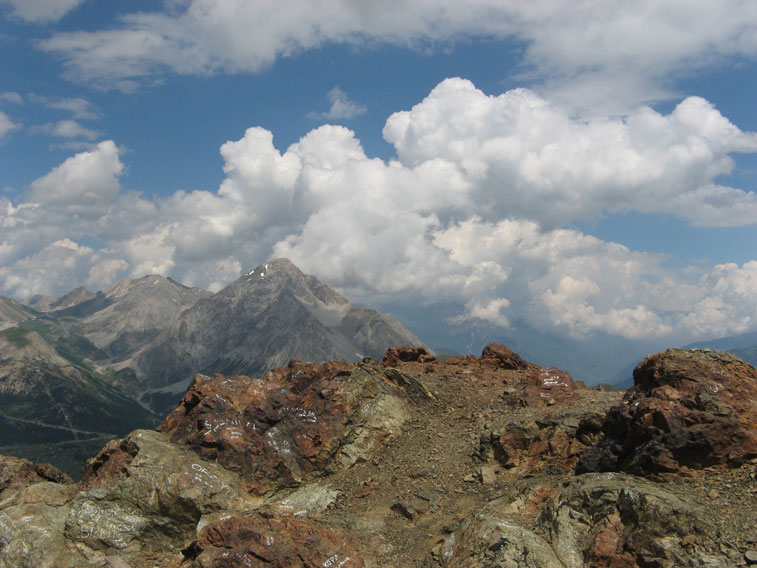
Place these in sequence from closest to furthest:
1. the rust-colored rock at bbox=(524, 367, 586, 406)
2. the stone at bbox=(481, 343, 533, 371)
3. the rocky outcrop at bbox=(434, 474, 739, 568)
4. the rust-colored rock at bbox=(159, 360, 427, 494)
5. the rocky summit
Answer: the rocky outcrop at bbox=(434, 474, 739, 568), the rocky summit, the rust-colored rock at bbox=(159, 360, 427, 494), the rust-colored rock at bbox=(524, 367, 586, 406), the stone at bbox=(481, 343, 533, 371)

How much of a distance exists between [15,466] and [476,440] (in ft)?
92.2

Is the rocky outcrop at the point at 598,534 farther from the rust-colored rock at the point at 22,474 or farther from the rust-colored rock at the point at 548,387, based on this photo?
the rust-colored rock at the point at 22,474

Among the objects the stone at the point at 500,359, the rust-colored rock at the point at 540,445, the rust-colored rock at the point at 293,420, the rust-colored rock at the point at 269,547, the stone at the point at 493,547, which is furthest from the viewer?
the stone at the point at 500,359

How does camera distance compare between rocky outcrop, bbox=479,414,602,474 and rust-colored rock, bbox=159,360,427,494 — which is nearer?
rocky outcrop, bbox=479,414,602,474

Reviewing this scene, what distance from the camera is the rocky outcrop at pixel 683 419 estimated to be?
18.2 metres

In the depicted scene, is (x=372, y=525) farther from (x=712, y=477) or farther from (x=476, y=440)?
(x=712, y=477)

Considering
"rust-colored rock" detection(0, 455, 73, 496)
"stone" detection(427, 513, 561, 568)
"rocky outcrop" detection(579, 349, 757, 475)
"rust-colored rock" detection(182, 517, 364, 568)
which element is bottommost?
"rust-colored rock" detection(0, 455, 73, 496)

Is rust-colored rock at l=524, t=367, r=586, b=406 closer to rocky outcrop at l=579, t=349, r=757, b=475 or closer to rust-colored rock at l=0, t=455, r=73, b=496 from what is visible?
rocky outcrop at l=579, t=349, r=757, b=475

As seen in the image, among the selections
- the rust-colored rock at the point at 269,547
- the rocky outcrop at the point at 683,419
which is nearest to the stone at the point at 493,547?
the rust-colored rock at the point at 269,547

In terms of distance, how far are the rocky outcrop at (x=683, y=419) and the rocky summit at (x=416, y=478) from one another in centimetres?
7

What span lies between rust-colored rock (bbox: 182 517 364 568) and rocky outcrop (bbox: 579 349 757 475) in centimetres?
1119

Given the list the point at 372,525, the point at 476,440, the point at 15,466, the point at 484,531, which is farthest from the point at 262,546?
the point at 15,466

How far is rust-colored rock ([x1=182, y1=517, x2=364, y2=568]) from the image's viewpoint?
55.5ft

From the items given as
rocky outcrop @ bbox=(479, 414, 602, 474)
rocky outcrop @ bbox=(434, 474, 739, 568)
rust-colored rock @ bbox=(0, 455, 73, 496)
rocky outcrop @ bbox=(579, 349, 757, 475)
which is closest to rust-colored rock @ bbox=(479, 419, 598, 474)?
rocky outcrop @ bbox=(479, 414, 602, 474)
